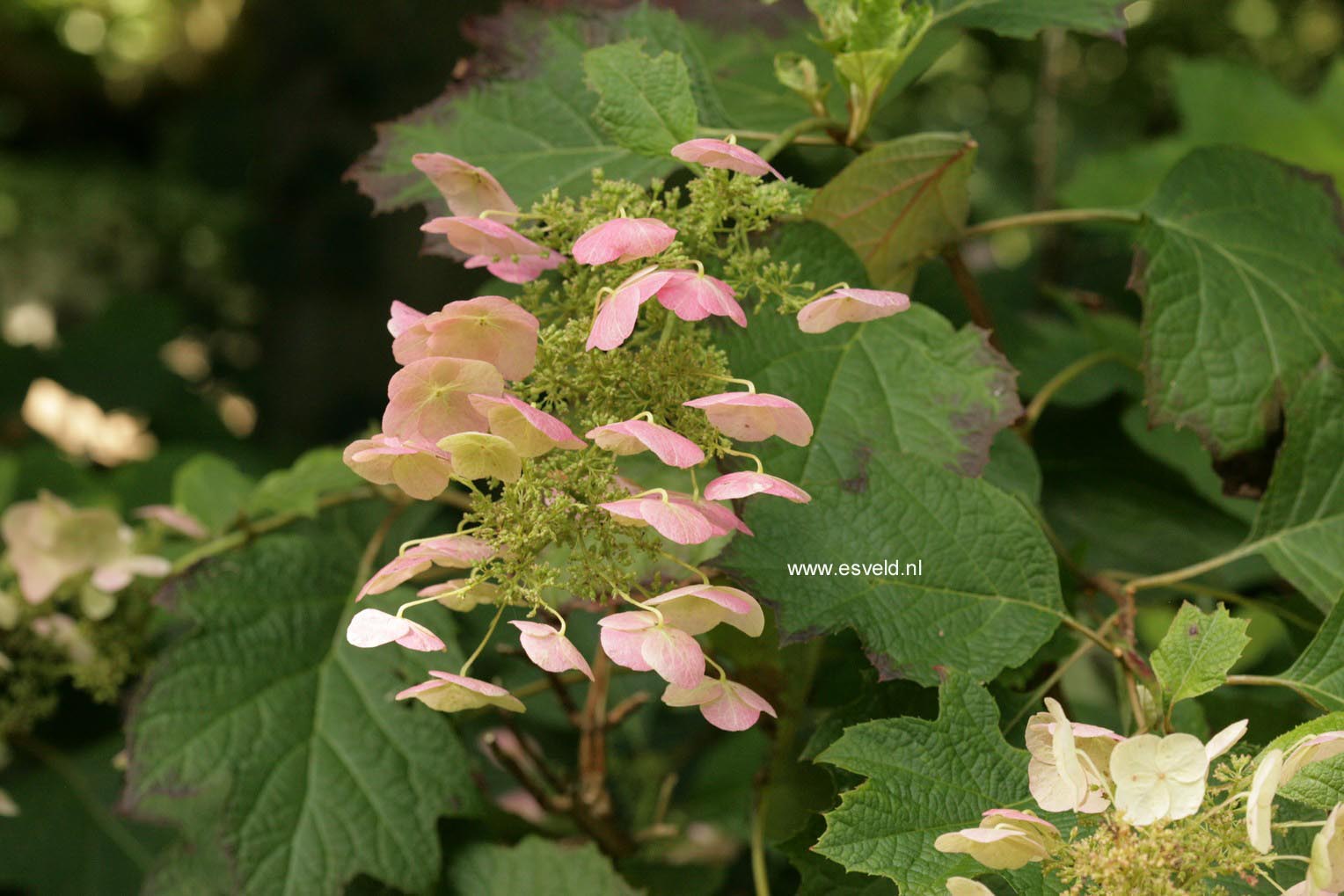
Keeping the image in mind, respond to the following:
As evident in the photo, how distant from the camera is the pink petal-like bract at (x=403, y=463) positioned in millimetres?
452

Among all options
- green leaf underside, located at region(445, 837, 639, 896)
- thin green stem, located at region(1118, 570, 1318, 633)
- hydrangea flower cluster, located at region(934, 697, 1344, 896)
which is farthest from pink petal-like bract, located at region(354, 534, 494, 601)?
thin green stem, located at region(1118, 570, 1318, 633)

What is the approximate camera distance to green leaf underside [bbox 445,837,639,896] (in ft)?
2.31

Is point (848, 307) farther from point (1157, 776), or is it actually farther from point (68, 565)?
point (68, 565)

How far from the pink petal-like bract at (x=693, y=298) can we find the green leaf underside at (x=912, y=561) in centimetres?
13

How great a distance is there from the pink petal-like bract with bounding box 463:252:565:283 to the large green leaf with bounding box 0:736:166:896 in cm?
66

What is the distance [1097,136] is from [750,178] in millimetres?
2281

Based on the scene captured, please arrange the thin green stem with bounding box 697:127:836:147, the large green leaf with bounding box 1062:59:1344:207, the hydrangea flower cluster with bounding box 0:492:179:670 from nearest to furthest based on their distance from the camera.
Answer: the thin green stem with bounding box 697:127:836:147, the hydrangea flower cluster with bounding box 0:492:179:670, the large green leaf with bounding box 1062:59:1344:207

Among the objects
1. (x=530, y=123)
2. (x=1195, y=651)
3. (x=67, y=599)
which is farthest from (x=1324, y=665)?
(x=67, y=599)

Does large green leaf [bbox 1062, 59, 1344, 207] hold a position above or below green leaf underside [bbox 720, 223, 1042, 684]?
below

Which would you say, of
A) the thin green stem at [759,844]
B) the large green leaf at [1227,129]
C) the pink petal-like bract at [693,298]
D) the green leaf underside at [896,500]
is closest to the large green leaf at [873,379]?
the green leaf underside at [896,500]

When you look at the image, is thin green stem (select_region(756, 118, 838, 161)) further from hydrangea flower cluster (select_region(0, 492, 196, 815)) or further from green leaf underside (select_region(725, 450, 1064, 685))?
hydrangea flower cluster (select_region(0, 492, 196, 815))

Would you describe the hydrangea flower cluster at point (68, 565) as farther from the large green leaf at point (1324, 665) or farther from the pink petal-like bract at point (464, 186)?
the large green leaf at point (1324, 665)

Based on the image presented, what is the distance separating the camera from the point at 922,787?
492 millimetres

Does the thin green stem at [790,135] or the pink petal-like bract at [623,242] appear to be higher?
the pink petal-like bract at [623,242]
